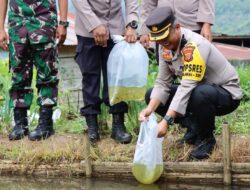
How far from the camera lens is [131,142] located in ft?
16.6

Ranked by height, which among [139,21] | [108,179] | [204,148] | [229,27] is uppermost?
[139,21]

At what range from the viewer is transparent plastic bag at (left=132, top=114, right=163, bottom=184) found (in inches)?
170

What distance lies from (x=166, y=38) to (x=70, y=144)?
140 centimetres

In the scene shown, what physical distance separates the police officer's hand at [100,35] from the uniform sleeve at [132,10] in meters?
0.31

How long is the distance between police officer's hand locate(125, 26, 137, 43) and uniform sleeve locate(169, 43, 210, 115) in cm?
88

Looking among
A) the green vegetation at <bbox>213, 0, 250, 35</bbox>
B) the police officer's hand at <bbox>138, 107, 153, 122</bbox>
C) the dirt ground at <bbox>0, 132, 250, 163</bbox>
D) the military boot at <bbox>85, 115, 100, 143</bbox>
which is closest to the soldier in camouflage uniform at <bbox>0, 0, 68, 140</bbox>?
the dirt ground at <bbox>0, 132, 250, 163</bbox>

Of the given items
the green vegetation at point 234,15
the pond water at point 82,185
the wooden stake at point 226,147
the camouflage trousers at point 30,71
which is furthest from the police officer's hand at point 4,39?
the green vegetation at point 234,15

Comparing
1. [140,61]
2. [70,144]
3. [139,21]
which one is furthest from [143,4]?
[70,144]

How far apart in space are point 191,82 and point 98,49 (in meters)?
1.17

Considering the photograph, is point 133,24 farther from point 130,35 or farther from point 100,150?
point 100,150

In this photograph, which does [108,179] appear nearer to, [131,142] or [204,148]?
[131,142]

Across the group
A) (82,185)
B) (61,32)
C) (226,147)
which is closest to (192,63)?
(226,147)

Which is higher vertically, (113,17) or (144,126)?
(113,17)

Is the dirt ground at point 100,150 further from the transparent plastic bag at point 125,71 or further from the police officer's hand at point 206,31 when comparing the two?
the police officer's hand at point 206,31
